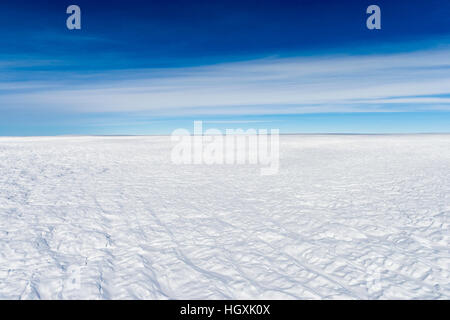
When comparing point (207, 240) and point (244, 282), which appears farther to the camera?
point (207, 240)

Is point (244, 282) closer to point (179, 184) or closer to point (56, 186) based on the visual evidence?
point (179, 184)

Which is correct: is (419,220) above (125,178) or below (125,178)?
below

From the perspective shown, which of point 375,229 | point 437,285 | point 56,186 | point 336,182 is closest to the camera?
point 437,285
